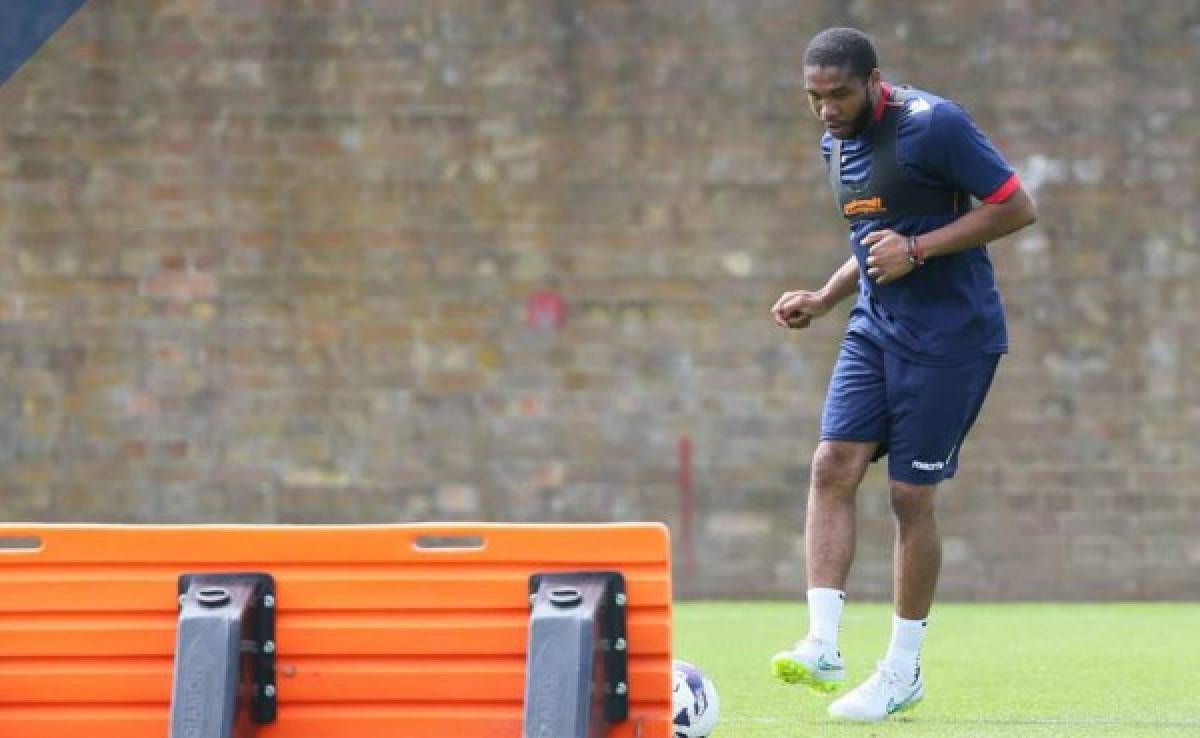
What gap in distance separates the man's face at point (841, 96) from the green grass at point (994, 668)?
1.59 m

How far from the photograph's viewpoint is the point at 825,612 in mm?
6355

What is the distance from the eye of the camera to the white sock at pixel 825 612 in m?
6.32

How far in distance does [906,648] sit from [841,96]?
1498 mm

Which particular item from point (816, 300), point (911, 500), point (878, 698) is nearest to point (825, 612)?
point (878, 698)

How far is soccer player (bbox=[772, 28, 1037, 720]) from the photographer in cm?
631

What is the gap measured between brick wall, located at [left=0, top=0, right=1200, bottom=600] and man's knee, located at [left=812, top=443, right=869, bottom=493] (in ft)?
25.2

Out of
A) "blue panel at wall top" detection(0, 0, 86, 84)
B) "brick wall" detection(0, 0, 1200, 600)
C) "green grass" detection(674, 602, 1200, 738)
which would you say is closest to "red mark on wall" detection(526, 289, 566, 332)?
"brick wall" detection(0, 0, 1200, 600)

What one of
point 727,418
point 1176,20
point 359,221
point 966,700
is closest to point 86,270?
point 359,221

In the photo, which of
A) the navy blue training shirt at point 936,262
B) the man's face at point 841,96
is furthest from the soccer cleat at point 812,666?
the man's face at point 841,96

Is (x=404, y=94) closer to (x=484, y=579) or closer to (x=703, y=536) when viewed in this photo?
(x=703, y=536)

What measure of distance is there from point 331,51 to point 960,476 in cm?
449

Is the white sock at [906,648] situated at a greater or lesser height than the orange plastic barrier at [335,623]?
lesser

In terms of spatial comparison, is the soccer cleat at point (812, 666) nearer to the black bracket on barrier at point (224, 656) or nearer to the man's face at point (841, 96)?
the man's face at point (841, 96)

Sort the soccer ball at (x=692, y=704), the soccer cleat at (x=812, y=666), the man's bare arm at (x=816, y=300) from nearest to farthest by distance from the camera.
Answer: the soccer ball at (x=692, y=704), the soccer cleat at (x=812, y=666), the man's bare arm at (x=816, y=300)
